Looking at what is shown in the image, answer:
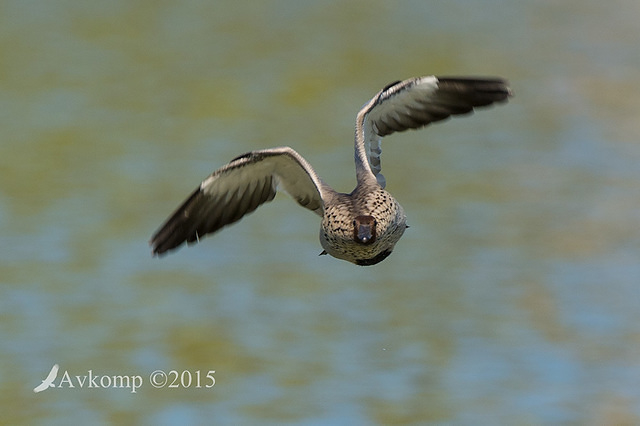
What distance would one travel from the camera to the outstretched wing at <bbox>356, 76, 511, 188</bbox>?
33.4 ft

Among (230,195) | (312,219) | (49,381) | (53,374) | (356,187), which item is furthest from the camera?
(312,219)

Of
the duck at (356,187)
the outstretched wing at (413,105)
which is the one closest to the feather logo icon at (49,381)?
the duck at (356,187)

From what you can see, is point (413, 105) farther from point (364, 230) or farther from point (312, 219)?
point (312, 219)

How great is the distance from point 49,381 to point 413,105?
257 inches

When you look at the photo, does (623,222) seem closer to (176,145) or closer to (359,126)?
(176,145)

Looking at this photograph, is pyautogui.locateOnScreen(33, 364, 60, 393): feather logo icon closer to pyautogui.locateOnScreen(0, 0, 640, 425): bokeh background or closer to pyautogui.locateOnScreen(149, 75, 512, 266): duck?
pyautogui.locateOnScreen(0, 0, 640, 425): bokeh background

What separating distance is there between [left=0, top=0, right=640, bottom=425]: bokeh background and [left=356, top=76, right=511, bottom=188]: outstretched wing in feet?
14.3

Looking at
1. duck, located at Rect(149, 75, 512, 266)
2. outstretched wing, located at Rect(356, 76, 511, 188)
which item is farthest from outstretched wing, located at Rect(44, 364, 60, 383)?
outstretched wing, located at Rect(356, 76, 511, 188)

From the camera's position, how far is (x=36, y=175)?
2216 cm

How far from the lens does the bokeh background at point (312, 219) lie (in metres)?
15.3

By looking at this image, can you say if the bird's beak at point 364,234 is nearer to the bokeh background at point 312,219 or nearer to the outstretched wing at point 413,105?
the outstretched wing at point 413,105

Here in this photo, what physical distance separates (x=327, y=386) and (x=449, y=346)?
219 cm

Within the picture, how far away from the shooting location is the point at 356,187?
10109mm

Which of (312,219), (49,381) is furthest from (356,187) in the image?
(312,219)
